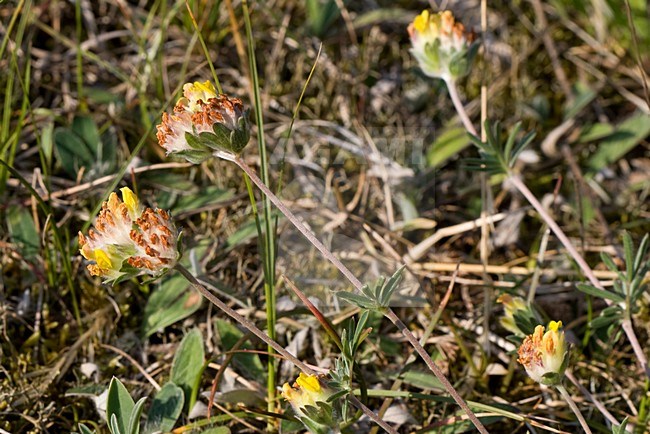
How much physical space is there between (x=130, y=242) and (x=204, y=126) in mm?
349

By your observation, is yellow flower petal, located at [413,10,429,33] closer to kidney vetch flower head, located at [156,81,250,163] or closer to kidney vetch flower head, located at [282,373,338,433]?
kidney vetch flower head, located at [156,81,250,163]

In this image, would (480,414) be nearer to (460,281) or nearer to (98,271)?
(460,281)

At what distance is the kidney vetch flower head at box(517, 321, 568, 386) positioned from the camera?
196 cm

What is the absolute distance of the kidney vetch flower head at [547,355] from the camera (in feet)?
6.41

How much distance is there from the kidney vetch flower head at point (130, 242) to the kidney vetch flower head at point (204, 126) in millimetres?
190

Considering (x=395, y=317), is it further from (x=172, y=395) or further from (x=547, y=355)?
(x=172, y=395)

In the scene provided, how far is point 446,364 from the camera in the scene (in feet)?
8.48

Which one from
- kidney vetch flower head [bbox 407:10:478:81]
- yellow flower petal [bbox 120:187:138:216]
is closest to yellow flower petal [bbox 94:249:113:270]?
yellow flower petal [bbox 120:187:138:216]

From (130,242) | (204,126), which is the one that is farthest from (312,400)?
(204,126)

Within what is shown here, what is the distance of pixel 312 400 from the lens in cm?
190

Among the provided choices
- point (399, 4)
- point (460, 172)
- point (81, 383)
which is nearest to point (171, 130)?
point (81, 383)

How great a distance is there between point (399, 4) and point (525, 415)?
227cm

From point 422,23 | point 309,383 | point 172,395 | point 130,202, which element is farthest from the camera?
point 422,23

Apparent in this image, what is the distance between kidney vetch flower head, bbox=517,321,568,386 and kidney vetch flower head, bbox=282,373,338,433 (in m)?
0.52
